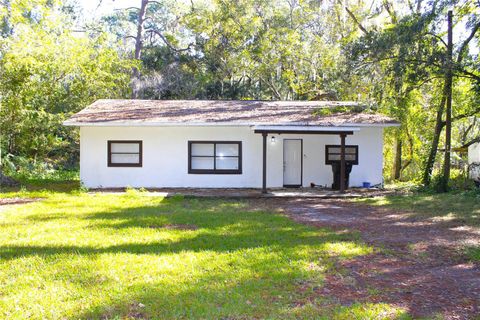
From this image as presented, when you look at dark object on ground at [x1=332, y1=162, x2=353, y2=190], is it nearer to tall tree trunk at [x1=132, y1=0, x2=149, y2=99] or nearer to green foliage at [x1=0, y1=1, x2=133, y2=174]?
green foliage at [x1=0, y1=1, x2=133, y2=174]

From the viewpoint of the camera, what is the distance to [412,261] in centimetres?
623

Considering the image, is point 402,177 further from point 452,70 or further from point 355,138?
point 452,70

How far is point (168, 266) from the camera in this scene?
569 cm

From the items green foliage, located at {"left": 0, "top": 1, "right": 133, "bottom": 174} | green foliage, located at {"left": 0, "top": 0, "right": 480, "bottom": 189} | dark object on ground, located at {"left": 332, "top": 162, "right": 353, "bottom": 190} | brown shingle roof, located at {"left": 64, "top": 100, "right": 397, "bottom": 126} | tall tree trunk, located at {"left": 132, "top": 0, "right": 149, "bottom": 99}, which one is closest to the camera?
green foliage, located at {"left": 0, "top": 0, "right": 480, "bottom": 189}

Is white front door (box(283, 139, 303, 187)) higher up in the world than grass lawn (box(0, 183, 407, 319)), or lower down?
higher up

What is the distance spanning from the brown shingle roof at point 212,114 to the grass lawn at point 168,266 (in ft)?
17.8

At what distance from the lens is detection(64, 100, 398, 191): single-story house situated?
15469 mm

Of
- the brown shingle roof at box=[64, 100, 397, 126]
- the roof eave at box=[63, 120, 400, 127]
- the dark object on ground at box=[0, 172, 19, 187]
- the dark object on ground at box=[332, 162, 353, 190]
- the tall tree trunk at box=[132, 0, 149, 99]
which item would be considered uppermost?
the tall tree trunk at box=[132, 0, 149, 99]

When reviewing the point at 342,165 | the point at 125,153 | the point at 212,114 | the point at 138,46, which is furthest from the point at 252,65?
the point at 342,165

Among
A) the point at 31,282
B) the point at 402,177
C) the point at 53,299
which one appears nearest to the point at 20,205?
the point at 31,282

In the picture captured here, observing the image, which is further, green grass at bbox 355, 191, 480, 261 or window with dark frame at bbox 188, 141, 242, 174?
window with dark frame at bbox 188, 141, 242, 174

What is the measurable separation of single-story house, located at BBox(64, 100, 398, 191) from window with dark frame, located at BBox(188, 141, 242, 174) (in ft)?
0.12

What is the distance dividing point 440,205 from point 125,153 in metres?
10.3

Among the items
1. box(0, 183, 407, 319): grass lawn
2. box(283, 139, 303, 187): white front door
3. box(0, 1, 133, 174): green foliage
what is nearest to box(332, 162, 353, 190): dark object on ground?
box(283, 139, 303, 187): white front door
